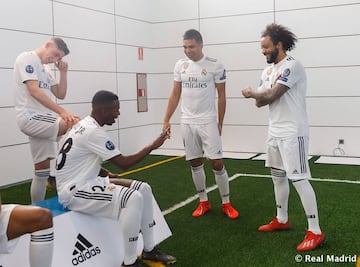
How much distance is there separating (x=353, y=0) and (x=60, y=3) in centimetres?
440

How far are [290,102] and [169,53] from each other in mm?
5391

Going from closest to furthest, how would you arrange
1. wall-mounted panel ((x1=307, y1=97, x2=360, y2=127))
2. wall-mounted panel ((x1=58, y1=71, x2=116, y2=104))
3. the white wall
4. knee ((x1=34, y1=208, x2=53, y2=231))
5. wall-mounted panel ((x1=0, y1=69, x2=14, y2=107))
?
knee ((x1=34, y1=208, x2=53, y2=231)), wall-mounted panel ((x1=0, y1=69, x2=14, y2=107)), the white wall, wall-mounted panel ((x1=58, y1=71, x2=116, y2=104)), wall-mounted panel ((x1=307, y1=97, x2=360, y2=127))

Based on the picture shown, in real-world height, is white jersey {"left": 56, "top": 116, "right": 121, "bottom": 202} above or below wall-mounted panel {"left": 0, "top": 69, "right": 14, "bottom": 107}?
below

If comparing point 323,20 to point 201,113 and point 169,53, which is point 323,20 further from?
point 201,113

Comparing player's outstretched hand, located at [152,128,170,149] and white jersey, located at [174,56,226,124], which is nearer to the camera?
player's outstretched hand, located at [152,128,170,149]

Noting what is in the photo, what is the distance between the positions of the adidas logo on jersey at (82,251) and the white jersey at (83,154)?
0.30 metres

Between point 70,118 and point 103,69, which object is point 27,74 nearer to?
point 70,118

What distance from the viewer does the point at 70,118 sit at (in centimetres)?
378

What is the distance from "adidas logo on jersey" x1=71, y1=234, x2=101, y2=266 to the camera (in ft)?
9.03

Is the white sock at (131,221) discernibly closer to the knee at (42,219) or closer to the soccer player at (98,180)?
the soccer player at (98,180)

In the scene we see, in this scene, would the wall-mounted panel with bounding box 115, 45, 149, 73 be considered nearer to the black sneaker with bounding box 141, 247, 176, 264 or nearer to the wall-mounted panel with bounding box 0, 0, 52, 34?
the wall-mounted panel with bounding box 0, 0, 52, 34

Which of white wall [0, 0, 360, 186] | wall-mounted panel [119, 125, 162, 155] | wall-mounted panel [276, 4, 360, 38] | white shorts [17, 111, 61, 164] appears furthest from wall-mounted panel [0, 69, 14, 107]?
wall-mounted panel [276, 4, 360, 38]

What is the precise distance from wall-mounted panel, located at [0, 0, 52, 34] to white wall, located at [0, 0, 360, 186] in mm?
13

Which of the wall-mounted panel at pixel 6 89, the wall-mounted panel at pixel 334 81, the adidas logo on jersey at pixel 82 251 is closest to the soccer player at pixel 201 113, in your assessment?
the adidas logo on jersey at pixel 82 251
